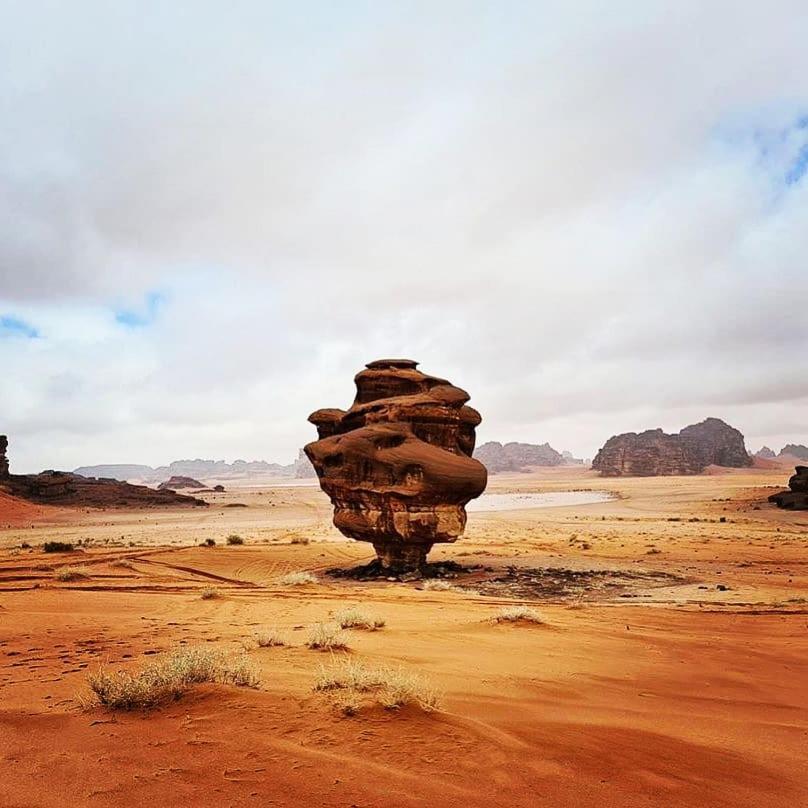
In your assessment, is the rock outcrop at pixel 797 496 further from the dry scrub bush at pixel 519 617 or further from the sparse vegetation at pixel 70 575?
the sparse vegetation at pixel 70 575

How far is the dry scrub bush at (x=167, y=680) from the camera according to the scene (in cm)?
439

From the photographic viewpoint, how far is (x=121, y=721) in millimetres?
4133

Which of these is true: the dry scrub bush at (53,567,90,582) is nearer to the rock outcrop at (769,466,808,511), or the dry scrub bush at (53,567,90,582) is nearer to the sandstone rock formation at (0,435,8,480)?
the rock outcrop at (769,466,808,511)

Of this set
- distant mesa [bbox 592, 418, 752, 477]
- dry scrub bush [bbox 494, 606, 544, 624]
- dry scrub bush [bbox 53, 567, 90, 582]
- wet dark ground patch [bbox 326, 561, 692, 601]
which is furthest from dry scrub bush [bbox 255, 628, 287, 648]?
distant mesa [bbox 592, 418, 752, 477]

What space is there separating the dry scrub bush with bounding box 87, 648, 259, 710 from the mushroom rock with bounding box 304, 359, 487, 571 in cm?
1149

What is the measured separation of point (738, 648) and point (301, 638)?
612 centimetres

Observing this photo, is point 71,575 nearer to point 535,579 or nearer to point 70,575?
point 70,575

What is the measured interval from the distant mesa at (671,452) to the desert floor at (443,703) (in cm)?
15858

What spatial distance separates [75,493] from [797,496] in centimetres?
7560

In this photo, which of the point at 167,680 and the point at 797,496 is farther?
the point at 797,496

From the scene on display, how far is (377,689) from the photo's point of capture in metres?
4.75

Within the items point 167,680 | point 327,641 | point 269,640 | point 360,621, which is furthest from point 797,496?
point 167,680

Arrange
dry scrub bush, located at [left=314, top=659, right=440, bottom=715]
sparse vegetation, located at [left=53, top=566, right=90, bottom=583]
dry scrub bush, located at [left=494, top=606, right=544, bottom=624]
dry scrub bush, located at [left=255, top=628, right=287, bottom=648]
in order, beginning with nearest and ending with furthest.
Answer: dry scrub bush, located at [left=314, top=659, right=440, bottom=715] → dry scrub bush, located at [left=255, top=628, right=287, bottom=648] → dry scrub bush, located at [left=494, top=606, right=544, bottom=624] → sparse vegetation, located at [left=53, top=566, right=90, bottom=583]

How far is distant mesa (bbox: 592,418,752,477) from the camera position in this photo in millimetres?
159750
